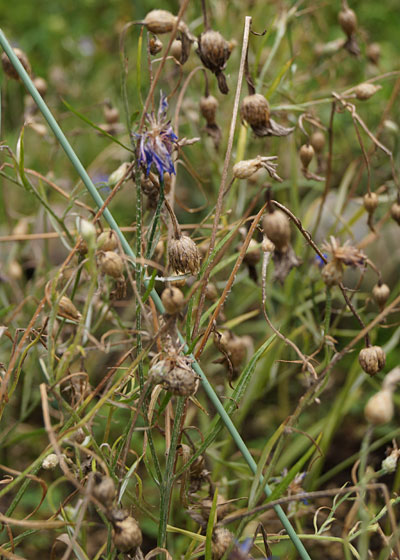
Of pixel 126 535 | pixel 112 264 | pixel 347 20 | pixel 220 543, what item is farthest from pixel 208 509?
pixel 347 20

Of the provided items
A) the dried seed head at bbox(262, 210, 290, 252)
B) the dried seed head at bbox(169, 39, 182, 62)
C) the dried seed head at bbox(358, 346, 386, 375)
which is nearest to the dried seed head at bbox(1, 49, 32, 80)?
the dried seed head at bbox(169, 39, 182, 62)

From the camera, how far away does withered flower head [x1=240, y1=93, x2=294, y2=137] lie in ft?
2.32

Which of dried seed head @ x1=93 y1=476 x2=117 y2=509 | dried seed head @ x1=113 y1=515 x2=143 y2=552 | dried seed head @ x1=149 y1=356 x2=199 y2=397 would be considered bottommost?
dried seed head @ x1=113 y1=515 x2=143 y2=552

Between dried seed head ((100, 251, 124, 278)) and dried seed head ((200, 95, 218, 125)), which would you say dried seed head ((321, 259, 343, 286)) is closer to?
dried seed head ((100, 251, 124, 278))

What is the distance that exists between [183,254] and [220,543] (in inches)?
11.0

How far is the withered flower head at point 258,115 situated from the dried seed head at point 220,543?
425mm

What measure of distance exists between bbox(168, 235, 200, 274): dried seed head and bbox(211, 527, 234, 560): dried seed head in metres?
0.26

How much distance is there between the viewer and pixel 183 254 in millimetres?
600

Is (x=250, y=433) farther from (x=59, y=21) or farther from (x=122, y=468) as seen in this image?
(x=59, y=21)

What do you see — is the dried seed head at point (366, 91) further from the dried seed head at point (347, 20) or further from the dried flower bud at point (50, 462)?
the dried flower bud at point (50, 462)

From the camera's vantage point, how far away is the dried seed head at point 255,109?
27.8 inches

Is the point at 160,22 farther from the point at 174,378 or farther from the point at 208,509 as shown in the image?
the point at 208,509

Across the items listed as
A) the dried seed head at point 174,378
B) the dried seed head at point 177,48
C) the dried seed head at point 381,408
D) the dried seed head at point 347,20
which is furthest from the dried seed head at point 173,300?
the dried seed head at point 347,20

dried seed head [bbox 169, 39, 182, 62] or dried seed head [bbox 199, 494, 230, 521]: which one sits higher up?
dried seed head [bbox 169, 39, 182, 62]
